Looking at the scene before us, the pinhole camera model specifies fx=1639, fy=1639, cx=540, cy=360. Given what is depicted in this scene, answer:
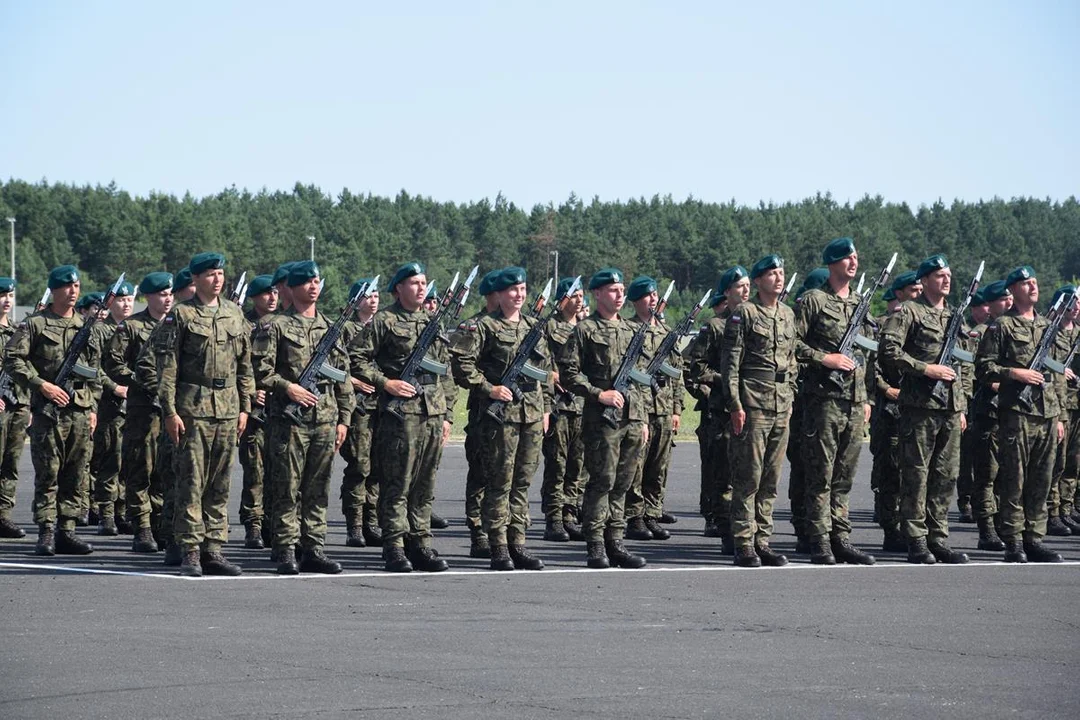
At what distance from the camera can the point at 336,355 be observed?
11.4 m

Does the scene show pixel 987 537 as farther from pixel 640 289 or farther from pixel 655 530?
pixel 640 289

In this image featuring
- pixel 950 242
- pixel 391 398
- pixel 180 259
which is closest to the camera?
pixel 391 398

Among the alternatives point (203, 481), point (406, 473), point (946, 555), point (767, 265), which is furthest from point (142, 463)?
point (946, 555)

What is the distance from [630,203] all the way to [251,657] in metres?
128

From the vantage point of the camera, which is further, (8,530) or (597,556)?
(8,530)

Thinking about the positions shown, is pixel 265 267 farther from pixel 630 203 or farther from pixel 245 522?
pixel 245 522

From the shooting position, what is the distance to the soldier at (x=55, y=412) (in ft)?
39.6

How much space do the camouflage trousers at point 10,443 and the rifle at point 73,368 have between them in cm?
61

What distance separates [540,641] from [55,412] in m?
5.58

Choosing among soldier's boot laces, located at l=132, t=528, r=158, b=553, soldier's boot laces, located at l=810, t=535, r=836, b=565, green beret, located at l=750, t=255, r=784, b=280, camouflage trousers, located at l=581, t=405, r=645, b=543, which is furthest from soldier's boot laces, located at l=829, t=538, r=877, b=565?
soldier's boot laces, located at l=132, t=528, r=158, b=553

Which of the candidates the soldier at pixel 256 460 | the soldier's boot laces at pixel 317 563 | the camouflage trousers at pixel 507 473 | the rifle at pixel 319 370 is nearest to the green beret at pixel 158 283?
the soldier at pixel 256 460

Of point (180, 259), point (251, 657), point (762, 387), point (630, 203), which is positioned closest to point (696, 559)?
point (762, 387)

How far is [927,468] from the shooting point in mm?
12109

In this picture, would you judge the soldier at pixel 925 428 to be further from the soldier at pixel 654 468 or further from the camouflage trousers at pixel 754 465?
the soldier at pixel 654 468
